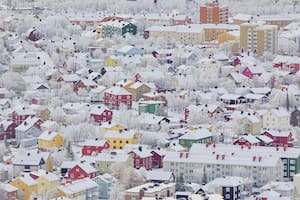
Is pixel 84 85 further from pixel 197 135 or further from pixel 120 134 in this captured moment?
pixel 197 135

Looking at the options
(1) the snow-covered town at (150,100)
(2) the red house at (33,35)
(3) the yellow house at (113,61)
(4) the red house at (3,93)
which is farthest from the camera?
(2) the red house at (33,35)

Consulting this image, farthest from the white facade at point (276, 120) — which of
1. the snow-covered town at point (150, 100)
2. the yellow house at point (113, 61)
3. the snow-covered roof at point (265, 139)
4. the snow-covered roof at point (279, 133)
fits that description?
the yellow house at point (113, 61)

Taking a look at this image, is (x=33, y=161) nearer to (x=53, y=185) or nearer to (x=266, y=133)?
(x=53, y=185)

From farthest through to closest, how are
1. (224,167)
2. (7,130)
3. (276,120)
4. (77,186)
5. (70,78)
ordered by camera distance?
(70,78), (276,120), (7,130), (224,167), (77,186)

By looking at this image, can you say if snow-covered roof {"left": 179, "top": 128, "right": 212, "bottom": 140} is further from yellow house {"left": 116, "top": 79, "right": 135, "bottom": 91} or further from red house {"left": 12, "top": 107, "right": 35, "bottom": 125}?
yellow house {"left": 116, "top": 79, "right": 135, "bottom": 91}

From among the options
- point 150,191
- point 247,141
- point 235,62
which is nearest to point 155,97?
point 247,141

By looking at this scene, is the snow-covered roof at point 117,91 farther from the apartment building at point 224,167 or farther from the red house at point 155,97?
the apartment building at point 224,167
